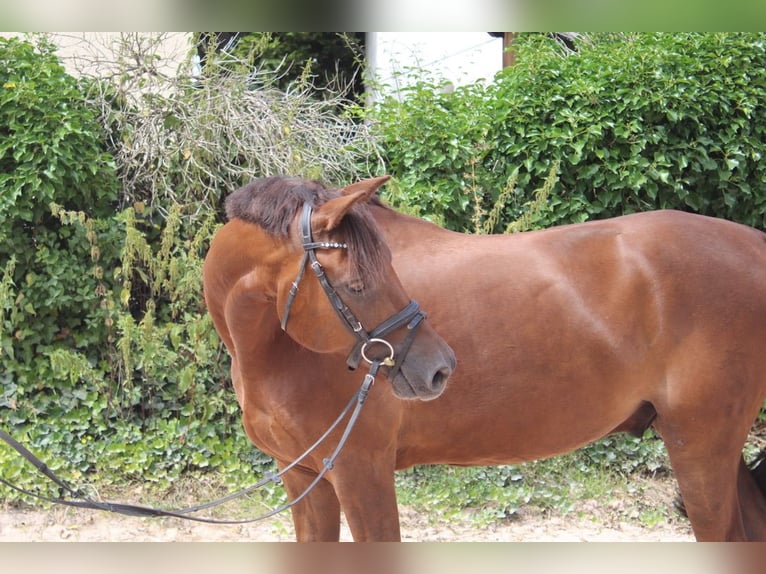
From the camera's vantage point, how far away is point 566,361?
2742mm

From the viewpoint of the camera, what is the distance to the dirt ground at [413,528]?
4797mm

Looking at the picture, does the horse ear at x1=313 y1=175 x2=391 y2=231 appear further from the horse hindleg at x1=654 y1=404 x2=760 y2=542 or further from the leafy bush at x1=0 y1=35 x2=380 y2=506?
the leafy bush at x1=0 y1=35 x2=380 y2=506

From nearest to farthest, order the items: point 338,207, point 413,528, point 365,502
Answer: point 338,207
point 365,502
point 413,528

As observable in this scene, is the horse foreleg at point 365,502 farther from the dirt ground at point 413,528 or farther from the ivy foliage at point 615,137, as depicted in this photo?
the ivy foliage at point 615,137

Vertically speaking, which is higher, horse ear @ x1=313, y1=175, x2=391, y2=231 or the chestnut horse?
horse ear @ x1=313, y1=175, x2=391, y2=231

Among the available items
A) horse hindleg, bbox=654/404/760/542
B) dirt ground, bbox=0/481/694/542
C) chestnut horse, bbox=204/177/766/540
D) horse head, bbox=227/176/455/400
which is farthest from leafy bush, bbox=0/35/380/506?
horse hindleg, bbox=654/404/760/542

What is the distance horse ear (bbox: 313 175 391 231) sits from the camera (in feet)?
6.91

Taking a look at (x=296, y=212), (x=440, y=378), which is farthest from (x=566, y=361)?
(x=296, y=212)

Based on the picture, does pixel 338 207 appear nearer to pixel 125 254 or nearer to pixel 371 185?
pixel 371 185

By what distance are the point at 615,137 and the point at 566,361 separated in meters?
3.05

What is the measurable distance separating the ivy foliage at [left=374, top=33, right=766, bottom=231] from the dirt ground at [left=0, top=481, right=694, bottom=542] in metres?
2.03

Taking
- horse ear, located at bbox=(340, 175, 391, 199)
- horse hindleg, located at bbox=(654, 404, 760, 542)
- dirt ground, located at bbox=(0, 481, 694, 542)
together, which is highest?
horse ear, located at bbox=(340, 175, 391, 199)

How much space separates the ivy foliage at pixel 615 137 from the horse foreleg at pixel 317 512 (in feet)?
9.70

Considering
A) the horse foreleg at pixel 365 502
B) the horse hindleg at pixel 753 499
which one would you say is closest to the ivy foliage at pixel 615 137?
the horse hindleg at pixel 753 499
